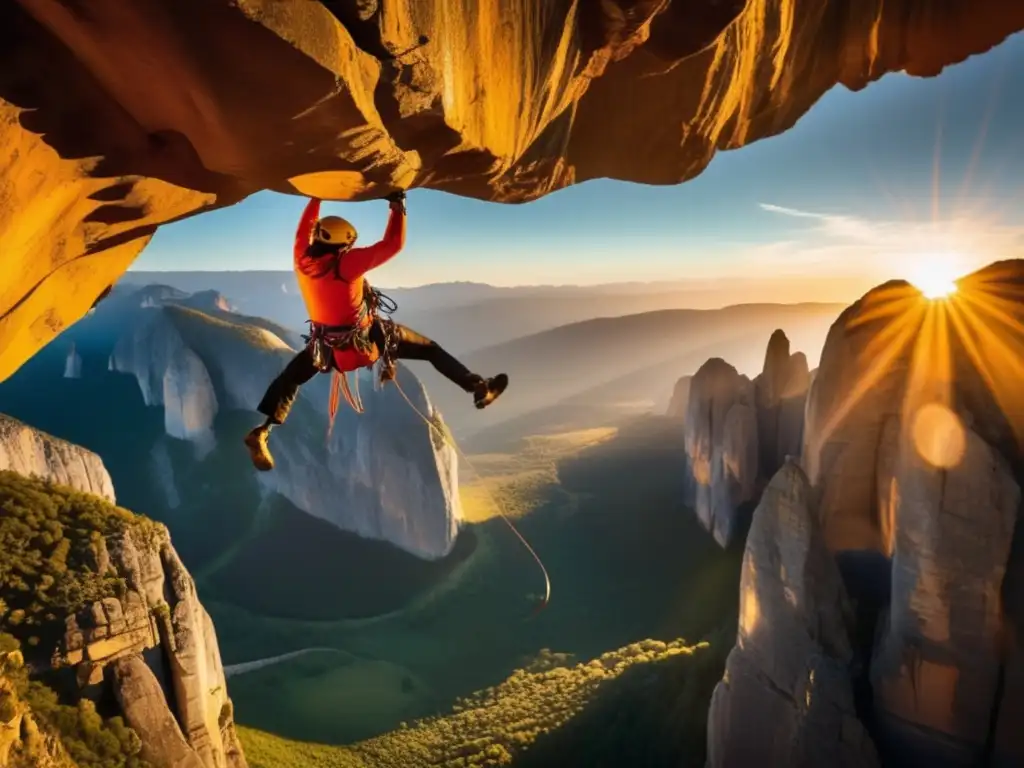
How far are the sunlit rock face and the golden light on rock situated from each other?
8057 mm

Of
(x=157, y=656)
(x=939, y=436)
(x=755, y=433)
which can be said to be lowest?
(x=157, y=656)

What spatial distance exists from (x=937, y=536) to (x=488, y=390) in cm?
1005

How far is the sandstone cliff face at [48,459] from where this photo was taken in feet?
88.0

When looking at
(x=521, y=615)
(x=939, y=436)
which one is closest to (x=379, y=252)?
(x=939, y=436)

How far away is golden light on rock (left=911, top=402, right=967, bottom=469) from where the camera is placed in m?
11.3

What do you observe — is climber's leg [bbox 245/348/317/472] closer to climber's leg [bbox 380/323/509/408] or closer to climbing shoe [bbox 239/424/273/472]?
climbing shoe [bbox 239/424/273/472]

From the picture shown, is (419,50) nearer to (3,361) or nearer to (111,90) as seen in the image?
(111,90)

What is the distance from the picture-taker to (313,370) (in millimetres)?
6973

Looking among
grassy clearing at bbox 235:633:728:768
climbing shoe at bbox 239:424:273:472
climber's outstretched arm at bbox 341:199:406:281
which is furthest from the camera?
grassy clearing at bbox 235:633:728:768

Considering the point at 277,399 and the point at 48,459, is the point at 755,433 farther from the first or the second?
the point at 48,459

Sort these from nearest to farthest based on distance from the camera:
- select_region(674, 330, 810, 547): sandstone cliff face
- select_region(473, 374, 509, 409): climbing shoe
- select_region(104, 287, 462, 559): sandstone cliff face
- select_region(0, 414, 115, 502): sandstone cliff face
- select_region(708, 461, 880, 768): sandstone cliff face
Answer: select_region(473, 374, 509, 409): climbing shoe → select_region(708, 461, 880, 768): sandstone cliff face → select_region(0, 414, 115, 502): sandstone cliff face → select_region(674, 330, 810, 547): sandstone cliff face → select_region(104, 287, 462, 559): sandstone cliff face

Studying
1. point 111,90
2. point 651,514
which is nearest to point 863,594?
point 111,90

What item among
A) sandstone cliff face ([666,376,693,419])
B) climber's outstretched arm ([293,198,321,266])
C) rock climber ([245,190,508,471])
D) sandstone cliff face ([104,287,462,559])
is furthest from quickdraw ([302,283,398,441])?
sandstone cliff face ([666,376,693,419])

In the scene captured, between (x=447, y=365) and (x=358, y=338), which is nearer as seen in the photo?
(x=358, y=338)
